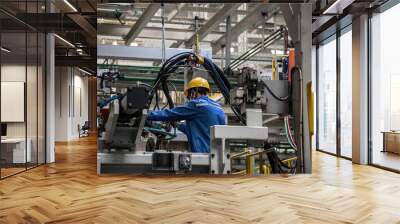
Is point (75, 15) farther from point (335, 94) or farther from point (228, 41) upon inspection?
point (335, 94)

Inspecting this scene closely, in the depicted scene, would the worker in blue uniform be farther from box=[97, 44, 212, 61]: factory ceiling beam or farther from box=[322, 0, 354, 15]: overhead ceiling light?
box=[322, 0, 354, 15]: overhead ceiling light

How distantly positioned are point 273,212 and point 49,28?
4.62m

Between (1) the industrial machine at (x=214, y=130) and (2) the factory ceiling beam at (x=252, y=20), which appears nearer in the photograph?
(1) the industrial machine at (x=214, y=130)

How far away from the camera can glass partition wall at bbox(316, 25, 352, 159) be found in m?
6.75

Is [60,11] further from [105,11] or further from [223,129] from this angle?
[223,129]

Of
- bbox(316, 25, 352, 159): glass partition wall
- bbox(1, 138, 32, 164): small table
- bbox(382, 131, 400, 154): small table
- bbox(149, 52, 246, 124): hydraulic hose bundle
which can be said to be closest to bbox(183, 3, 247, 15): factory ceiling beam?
bbox(149, 52, 246, 124): hydraulic hose bundle

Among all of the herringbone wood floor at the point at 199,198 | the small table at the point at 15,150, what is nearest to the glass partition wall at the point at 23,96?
the small table at the point at 15,150

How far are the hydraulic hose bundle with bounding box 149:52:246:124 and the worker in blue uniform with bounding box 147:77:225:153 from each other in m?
0.19

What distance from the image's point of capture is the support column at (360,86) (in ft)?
19.1

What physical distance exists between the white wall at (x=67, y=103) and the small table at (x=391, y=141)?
31.6ft

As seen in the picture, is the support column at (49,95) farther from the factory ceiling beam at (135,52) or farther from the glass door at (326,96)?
the glass door at (326,96)

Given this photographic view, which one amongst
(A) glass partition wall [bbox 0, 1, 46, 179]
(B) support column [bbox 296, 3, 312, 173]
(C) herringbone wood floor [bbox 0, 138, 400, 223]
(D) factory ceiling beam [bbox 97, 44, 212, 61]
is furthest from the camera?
(A) glass partition wall [bbox 0, 1, 46, 179]

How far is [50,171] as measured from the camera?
16.3ft

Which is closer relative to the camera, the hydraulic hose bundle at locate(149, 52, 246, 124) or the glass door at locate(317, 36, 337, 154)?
the hydraulic hose bundle at locate(149, 52, 246, 124)
